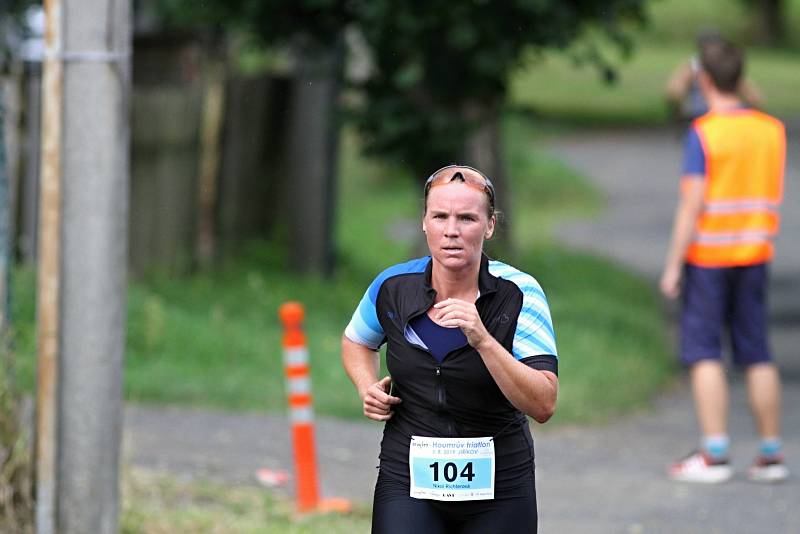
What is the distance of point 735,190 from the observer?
8.30 m

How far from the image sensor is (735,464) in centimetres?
906

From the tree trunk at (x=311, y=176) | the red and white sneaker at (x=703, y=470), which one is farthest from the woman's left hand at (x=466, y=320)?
the tree trunk at (x=311, y=176)

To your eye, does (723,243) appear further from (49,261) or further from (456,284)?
(456,284)

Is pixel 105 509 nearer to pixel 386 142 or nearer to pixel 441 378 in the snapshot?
pixel 441 378

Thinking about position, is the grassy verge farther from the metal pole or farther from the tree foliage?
the tree foliage

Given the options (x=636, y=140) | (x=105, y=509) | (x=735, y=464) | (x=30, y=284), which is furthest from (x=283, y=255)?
(x=636, y=140)

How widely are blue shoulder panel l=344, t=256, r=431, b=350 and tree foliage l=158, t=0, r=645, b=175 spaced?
274 inches

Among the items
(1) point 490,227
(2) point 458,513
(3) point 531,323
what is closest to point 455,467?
(2) point 458,513

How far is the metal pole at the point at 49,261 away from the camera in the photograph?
5.90m

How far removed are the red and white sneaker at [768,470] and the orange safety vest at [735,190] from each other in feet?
3.43

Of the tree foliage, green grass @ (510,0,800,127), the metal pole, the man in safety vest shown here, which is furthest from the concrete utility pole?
green grass @ (510,0,800,127)

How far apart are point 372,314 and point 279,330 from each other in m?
8.10

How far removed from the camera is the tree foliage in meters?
11.5

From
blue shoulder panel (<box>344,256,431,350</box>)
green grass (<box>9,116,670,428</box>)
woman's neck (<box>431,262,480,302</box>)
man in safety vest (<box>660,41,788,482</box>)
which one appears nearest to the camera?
woman's neck (<box>431,262,480,302</box>)
